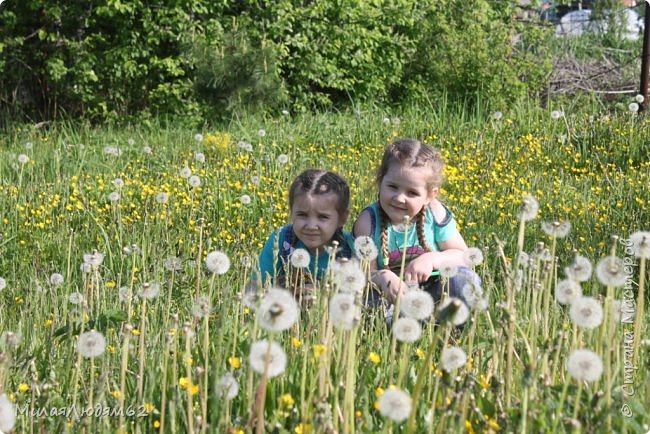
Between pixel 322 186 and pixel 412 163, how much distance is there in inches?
15.7

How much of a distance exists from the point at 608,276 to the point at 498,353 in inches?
17.3

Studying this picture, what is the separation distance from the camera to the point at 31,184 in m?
5.48

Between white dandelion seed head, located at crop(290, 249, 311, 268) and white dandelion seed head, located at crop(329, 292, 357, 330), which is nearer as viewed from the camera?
white dandelion seed head, located at crop(329, 292, 357, 330)

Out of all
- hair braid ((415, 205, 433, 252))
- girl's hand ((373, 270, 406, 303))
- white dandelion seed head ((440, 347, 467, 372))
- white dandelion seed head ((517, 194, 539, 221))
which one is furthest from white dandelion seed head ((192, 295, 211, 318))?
hair braid ((415, 205, 433, 252))

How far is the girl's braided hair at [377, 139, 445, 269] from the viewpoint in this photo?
3.51 metres

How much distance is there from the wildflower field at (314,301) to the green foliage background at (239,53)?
4.07ft

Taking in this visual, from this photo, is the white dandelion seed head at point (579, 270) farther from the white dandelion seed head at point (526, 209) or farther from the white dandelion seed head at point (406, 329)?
the white dandelion seed head at point (406, 329)

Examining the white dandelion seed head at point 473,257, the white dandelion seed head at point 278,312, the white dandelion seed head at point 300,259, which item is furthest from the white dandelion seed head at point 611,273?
the white dandelion seed head at point 300,259

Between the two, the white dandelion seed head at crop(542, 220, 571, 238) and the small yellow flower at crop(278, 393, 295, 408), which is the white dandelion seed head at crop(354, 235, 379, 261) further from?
the small yellow flower at crop(278, 393, 295, 408)

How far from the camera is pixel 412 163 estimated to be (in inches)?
137

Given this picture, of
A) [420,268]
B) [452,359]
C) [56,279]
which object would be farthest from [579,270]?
[56,279]

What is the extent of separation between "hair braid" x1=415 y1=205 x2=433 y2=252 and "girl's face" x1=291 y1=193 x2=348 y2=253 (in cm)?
38

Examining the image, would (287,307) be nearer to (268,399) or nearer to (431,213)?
(268,399)

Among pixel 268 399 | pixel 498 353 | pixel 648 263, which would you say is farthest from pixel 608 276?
pixel 648 263
